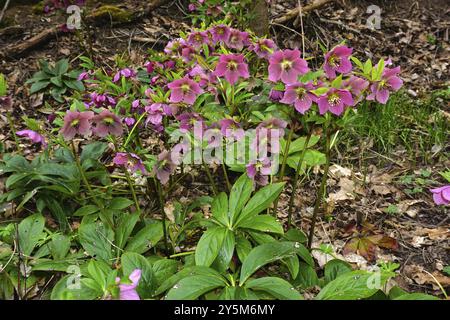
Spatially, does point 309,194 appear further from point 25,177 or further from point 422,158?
point 25,177

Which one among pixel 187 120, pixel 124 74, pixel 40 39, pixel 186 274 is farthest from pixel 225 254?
pixel 40 39

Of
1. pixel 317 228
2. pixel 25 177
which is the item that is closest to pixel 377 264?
pixel 317 228

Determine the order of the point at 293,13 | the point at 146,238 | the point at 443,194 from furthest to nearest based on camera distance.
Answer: the point at 293,13 < the point at 146,238 < the point at 443,194

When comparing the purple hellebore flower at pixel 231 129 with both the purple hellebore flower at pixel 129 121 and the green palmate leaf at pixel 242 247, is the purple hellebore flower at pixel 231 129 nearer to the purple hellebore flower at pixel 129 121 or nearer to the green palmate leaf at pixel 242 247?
the green palmate leaf at pixel 242 247

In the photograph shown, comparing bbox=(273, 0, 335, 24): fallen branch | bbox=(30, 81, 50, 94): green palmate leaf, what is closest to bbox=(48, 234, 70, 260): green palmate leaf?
bbox=(30, 81, 50, 94): green palmate leaf

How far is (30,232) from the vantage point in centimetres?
227

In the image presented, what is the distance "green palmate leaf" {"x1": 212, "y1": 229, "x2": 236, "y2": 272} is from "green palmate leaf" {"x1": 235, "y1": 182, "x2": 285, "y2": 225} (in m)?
0.11

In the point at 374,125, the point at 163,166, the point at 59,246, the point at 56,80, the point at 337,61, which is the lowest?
the point at 59,246

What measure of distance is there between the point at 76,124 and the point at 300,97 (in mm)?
977

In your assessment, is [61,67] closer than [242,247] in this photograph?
No

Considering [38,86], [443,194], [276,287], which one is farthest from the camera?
[38,86]

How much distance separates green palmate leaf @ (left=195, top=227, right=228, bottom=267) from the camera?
6.24 feet

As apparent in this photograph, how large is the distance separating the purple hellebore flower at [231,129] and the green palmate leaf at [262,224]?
1.25 ft

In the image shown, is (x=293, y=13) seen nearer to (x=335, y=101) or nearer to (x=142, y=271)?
(x=335, y=101)
